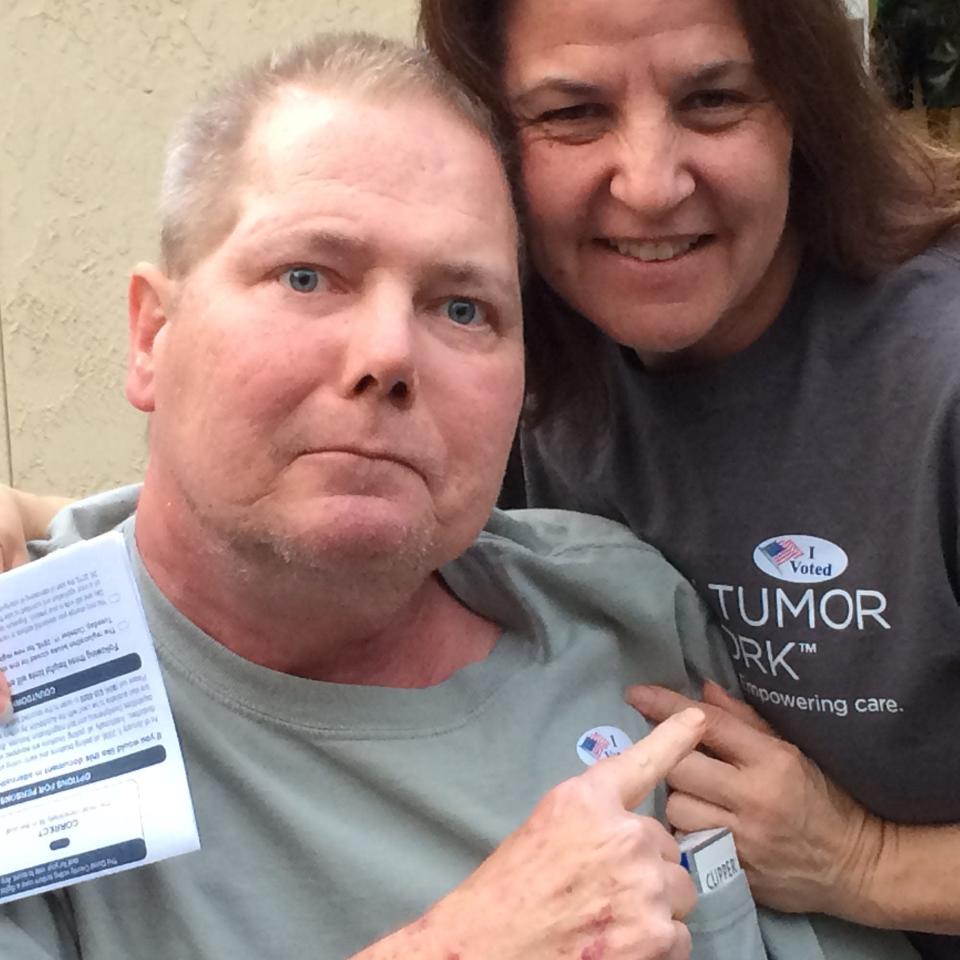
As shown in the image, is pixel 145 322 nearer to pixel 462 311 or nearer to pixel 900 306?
pixel 462 311

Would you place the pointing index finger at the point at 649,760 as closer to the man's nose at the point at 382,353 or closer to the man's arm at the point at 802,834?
the man's arm at the point at 802,834

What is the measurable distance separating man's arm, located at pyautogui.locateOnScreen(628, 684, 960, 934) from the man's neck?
0.24 meters

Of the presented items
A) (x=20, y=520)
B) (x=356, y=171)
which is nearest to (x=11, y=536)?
(x=20, y=520)

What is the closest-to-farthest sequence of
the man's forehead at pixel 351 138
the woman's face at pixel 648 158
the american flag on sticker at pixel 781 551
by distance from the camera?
the man's forehead at pixel 351 138 → the woman's face at pixel 648 158 → the american flag on sticker at pixel 781 551

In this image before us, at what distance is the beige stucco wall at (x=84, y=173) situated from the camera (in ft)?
6.22

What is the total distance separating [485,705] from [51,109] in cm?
140

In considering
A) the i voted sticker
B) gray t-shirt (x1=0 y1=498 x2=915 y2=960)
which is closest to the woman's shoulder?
gray t-shirt (x1=0 y1=498 x2=915 y2=960)

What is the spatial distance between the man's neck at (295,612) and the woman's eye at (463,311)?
22cm

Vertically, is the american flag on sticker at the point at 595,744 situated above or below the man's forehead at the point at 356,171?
below

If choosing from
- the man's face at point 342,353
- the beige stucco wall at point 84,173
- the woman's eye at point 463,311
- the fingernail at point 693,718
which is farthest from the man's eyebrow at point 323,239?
the beige stucco wall at point 84,173

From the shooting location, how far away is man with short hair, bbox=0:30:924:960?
33.0 inches

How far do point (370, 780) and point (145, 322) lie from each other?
43cm

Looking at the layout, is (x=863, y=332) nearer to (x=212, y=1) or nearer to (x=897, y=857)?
(x=897, y=857)

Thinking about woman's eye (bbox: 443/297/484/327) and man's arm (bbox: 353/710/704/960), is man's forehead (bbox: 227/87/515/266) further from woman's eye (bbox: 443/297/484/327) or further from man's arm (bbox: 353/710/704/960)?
man's arm (bbox: 353/710/704/960)
